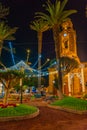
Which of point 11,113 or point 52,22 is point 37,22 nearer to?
point 52,22

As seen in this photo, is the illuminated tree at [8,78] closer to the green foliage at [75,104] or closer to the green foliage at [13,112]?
the green foliage at [13,112]

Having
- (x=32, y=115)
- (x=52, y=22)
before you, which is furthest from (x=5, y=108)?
(x=52, y=22)

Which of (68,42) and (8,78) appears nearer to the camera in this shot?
(8,78)

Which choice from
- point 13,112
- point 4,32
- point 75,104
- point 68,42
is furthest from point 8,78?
point 68,42

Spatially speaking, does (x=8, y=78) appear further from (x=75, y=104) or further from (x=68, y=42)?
(x=68, y=42)

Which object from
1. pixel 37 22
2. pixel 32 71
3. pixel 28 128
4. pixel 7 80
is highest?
pixel 37 22

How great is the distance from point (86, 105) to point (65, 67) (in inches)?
723

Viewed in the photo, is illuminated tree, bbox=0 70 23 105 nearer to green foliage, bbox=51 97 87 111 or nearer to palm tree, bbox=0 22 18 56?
green foliage, bbox=51 97 87 111

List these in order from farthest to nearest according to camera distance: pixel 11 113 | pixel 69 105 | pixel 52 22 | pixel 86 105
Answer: pixel 52 22
pixel 69 105
pixel 86 105
pixel 11 113

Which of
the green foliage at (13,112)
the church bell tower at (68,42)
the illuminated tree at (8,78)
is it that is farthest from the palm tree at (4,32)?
the green foliage at (13,112)

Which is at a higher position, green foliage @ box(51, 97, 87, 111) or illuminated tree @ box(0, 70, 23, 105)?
illuminated tree @ box(0, 70, 23, 105)

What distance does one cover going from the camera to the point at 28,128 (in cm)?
1112

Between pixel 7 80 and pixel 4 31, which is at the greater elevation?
pixel 4 31

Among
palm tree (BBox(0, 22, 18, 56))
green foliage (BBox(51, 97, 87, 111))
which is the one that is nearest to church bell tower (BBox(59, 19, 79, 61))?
palm tree (BBox(0, 22, 18, 56))
